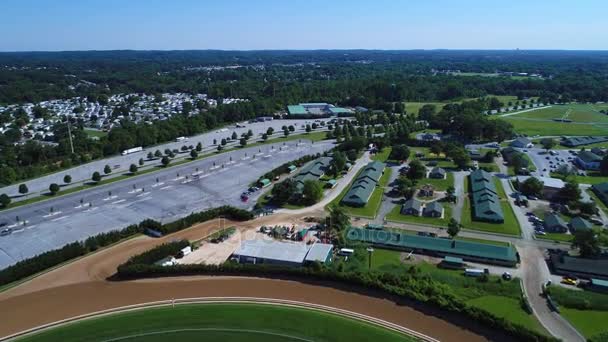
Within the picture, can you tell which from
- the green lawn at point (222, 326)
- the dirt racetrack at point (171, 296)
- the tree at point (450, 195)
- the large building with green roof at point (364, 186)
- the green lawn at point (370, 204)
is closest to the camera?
the green lawn at point (222, 326)

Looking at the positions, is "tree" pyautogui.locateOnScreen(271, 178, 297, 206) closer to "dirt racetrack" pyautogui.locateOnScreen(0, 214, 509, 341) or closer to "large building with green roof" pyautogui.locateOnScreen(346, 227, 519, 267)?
"large building with green roof" pyautogui.locateOnScreen(346, 227, 519, 267)

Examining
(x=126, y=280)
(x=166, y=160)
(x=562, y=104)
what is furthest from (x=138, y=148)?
(x=562, y=104)

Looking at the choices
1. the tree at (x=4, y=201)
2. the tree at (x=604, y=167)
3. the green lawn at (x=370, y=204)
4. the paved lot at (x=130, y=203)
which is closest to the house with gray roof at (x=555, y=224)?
the green lawn at (x=370, y=204)

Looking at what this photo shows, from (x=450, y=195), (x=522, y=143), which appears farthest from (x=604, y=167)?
(x=450, y=195)

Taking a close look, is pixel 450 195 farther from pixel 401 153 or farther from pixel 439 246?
pixel 401 153

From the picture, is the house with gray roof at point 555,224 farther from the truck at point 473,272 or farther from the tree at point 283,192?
the tree at point 283,192
